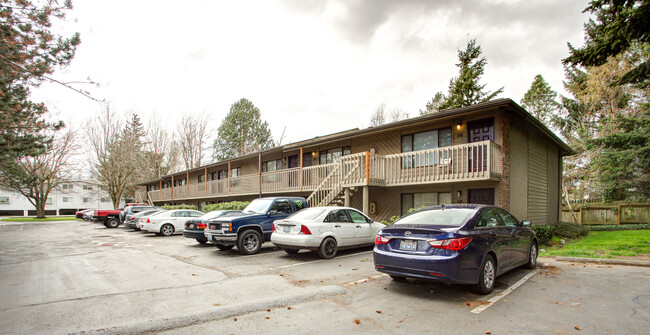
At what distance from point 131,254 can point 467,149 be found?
12228 mm

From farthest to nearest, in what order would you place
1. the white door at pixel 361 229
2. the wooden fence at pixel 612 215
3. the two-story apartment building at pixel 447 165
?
the wooden fence at pixel 612 215 < the two-story apartment building at pixel 447 165 < the white door at pixel 361 229

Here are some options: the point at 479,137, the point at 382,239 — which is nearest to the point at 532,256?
the point at 382,239

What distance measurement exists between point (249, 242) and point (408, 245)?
6.21 m

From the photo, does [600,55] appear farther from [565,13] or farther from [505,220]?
[505,220]

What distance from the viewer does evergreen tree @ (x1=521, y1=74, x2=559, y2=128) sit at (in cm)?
3616

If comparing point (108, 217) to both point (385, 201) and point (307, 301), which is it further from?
point (307, 301)

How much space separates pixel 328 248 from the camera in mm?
9195

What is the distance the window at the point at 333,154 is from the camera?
19203 millimetres

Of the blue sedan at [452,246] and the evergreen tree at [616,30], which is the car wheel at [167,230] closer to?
the blue sedan at [452,246]

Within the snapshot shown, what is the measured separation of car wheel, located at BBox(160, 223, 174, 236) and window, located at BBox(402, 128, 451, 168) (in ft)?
41.4

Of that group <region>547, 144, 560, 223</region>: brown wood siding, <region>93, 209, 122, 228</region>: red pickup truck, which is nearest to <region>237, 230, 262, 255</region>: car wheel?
<region>547, 144, 560, 223</region>: brown wood siding

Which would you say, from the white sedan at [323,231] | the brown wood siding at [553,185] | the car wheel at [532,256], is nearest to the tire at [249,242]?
the white sedan at [323,231]

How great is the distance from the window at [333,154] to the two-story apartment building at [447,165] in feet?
0.20

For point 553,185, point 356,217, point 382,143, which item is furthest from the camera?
point 553,185
